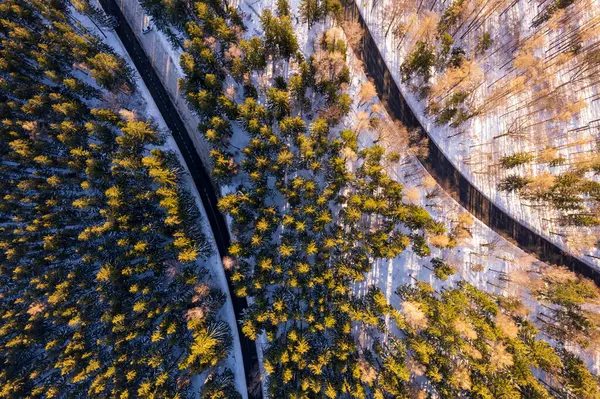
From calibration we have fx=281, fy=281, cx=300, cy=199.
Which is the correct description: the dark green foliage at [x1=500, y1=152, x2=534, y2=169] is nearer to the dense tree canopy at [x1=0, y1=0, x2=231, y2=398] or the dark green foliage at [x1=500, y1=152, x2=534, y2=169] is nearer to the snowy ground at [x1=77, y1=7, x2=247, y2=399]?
the snowy ground at [x1=77, y1=7, x2=247, y2=399]

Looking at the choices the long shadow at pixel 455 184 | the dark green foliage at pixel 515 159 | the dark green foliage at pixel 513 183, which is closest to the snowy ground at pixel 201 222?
the long shadow at pixel 455 184

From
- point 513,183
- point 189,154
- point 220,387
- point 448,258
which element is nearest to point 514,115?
point 513,183

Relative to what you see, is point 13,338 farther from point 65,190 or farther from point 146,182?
point 146,182

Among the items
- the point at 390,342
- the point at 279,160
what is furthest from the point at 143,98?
the point at 390,342

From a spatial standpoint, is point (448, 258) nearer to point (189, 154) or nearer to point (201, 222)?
point (201, 222)

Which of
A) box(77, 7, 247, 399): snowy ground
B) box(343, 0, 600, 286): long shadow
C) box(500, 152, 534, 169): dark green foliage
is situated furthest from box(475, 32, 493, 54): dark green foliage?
box(77, 7, 247, 399): snowy ground

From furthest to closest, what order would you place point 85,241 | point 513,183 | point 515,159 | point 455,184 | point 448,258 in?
point 455,184
point 448,258
point 513,183
point 85,241
point 515,159
